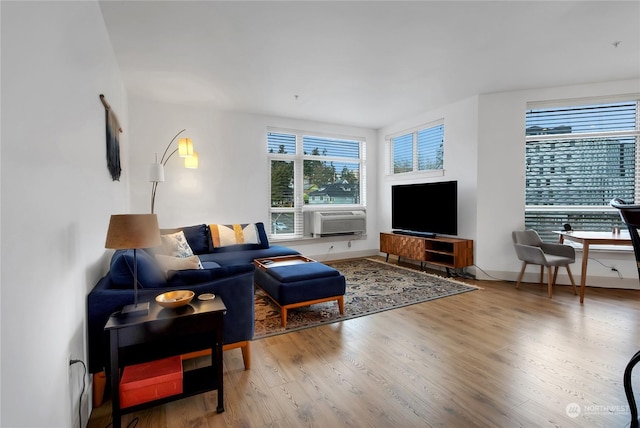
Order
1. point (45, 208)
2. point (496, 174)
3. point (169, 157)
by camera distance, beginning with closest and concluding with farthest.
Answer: point (45, 208) → point (496, 174) → point (169, 157)

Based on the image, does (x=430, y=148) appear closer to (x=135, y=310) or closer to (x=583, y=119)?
(x=583, y=119)

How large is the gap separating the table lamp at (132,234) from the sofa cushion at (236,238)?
2.70 metres

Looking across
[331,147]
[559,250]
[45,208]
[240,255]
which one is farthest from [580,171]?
[45,208]

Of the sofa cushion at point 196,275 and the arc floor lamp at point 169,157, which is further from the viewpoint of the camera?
the arc floor lamp at point 169,157

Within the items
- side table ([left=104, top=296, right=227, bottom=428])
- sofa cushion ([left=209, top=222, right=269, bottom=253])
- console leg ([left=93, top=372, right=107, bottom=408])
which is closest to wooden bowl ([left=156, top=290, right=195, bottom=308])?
side table ([left=104, top=296, right=227, bottom=428])

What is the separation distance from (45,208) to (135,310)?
0.74m

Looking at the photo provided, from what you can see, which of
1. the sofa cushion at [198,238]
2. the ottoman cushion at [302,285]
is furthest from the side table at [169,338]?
the sofa cushion at [198,238]

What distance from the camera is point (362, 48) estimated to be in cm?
309

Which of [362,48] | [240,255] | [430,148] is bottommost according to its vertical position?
[240,255]

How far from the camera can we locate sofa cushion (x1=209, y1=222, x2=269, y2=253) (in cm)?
444

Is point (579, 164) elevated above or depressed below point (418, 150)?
below

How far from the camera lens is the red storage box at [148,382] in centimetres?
161

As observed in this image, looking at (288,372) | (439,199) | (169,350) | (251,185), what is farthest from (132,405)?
(439,199)

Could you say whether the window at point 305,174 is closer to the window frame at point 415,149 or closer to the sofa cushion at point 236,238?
the window frame at point 415,149
